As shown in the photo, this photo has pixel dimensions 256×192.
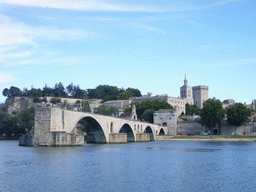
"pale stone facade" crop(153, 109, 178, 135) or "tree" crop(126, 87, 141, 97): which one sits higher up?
"tree" crop(126, 87, 141, 97)

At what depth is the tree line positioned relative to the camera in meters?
170

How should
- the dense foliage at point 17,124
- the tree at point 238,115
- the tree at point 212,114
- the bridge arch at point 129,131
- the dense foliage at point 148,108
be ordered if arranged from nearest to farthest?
the bridge arch at point 129,131
the dense foliage at point 17,124
the tree at point 238,115
the tree at point 212,114
the dense foliage at point 148,108

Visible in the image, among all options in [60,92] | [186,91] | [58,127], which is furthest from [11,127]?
[186,91]

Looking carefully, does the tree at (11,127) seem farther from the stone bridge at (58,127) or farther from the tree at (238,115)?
the tree at (238,115)

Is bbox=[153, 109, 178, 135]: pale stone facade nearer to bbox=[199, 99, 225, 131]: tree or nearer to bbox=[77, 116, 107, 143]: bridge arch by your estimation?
bbox=[199, 99, 225, 131]: tree

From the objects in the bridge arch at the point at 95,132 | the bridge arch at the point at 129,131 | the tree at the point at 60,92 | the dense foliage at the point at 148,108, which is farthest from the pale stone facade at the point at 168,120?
the tree at the point at 60,92

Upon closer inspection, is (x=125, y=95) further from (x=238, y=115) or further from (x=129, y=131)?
(x=129, y=131)

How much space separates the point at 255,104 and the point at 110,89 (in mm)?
73078

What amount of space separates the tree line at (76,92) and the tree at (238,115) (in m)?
73.0

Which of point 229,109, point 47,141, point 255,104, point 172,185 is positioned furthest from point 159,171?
point 255,104

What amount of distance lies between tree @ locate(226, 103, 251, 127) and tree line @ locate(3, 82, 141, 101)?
7303cm

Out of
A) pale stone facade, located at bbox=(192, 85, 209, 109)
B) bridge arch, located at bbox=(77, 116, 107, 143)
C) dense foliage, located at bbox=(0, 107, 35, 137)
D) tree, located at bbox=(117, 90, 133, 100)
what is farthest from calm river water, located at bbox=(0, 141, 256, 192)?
pale stone facade, located at bbox=(192, 85, 209, 109)

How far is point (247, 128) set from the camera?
112812 mm

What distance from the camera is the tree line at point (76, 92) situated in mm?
170125
